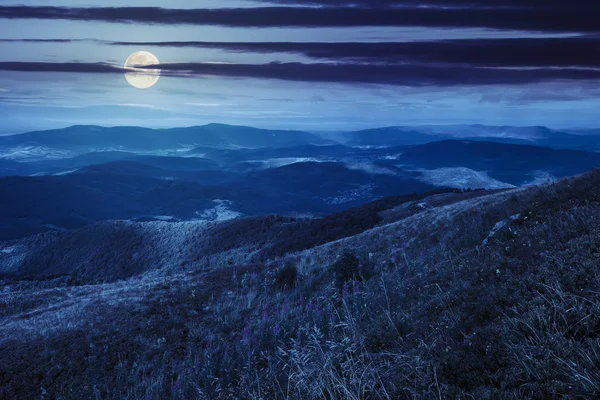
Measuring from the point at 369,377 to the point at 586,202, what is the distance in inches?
295

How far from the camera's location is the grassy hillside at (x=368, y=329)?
13.3 feet

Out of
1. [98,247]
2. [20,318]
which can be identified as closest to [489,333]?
[20,318]

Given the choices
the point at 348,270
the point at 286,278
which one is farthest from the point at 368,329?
the point at 286,278

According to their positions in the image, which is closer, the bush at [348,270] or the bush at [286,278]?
the bush at [348,270]

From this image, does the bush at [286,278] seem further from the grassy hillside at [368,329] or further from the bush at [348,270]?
the bush at [348,270]

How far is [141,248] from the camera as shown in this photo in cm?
6556

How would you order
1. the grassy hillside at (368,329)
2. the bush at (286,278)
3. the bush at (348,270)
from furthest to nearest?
the bush at (286,278) → the bush at (348,270) → the grassy hillside at (368,329)

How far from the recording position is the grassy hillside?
404cm

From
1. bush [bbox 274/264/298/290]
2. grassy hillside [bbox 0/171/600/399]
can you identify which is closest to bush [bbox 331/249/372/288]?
grassy hillside [bbox 0/171/600/399]

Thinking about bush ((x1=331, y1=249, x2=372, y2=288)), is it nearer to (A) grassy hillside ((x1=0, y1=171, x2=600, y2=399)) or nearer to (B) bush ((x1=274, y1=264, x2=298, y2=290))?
(A) grassy hillside ((x1=0, y1=171, x2=600, y2=399))

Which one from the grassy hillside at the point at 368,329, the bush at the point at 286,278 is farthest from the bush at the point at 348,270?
the bush at the point at 286,278

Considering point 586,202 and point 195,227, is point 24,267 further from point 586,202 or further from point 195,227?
point 586,202

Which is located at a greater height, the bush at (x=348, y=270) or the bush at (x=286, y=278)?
the bush at (x=348, y=270)

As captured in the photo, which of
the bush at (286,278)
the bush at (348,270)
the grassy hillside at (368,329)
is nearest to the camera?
the grassy hillside at (368,329)
